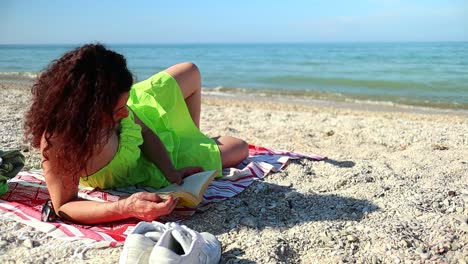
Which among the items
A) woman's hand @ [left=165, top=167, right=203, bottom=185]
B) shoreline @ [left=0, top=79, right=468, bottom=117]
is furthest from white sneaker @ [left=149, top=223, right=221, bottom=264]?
shoreline @ [left=0, top=79, right=468, bottom=117]

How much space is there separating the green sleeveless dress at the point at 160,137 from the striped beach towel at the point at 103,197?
0.31 feet

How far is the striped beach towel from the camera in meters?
2.30

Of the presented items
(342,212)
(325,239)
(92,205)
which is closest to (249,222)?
(325,239)

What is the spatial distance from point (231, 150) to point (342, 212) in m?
1.01

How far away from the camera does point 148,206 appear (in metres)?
2.18

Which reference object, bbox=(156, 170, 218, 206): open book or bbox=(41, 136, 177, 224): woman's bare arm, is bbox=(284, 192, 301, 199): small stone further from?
bbox=(41, 136, 177, 224): woman's bare arm

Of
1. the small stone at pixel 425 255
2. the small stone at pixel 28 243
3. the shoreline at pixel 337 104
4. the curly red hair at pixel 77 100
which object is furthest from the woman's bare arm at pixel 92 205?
the shoreline at pixel 337 104

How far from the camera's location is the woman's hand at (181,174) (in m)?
2.71

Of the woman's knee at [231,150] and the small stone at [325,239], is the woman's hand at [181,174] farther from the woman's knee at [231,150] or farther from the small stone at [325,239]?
the small stone at [325,239]

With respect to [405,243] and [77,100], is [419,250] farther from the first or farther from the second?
[77,100]

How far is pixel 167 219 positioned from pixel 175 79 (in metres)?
1.10

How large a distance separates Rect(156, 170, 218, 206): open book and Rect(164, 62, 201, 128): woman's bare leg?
84 cm

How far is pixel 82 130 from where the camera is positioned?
210 centimetres

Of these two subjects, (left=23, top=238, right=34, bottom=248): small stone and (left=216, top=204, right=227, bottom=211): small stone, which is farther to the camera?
(left=216, top=204, right=227, bottom=211): small stone
